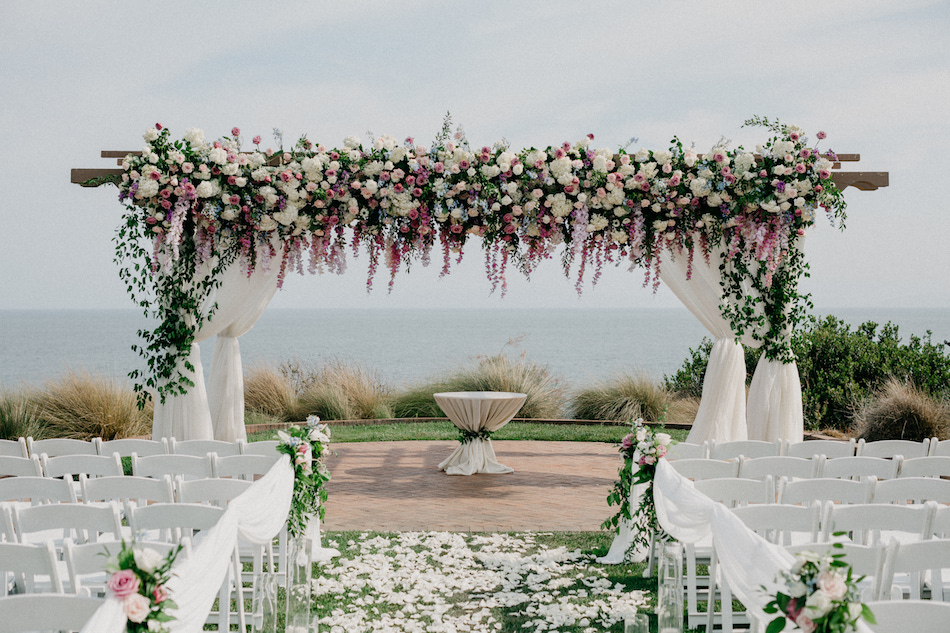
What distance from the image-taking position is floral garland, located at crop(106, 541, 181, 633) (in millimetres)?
1877

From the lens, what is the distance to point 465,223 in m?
7.07

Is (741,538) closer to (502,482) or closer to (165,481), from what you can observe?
(165,481)

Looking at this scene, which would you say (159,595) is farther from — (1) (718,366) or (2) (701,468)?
(1) (718,366)

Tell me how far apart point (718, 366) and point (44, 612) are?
6.74 metres

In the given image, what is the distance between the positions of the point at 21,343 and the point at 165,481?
58.5 metres

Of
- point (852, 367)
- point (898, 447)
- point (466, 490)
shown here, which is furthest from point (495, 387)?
point (898, 447)

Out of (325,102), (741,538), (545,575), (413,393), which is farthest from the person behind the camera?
(325,102)

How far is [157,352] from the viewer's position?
286 inches

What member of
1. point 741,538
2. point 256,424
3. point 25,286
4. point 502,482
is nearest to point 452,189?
point 502,482

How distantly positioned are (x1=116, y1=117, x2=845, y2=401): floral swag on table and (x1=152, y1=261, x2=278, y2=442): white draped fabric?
0.11 meters

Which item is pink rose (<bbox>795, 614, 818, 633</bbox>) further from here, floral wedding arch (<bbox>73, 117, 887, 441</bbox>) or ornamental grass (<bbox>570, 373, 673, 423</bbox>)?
ornamental grass (<bbox>570, 373, 673, 423</bbox>)

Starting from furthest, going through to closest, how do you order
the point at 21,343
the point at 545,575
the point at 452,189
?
the point at 21,343
the point at 452,189
the point at 545,575

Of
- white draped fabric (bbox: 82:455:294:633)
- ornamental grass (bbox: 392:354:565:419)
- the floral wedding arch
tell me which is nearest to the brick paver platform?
the floral wedding arch

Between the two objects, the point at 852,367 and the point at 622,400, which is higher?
the point at 852,367
